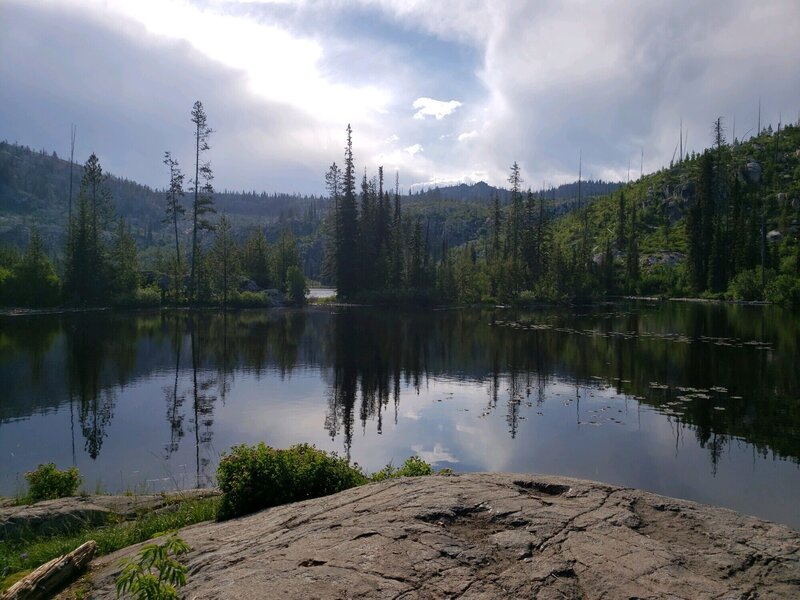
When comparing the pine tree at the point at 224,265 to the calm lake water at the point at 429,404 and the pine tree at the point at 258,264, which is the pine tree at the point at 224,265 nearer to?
the pine tree at the point at 258,264

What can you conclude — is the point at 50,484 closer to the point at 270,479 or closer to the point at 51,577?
the point at 51,577

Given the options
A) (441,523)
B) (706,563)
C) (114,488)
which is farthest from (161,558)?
(114,488)

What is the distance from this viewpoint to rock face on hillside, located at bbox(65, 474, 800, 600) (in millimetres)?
6160

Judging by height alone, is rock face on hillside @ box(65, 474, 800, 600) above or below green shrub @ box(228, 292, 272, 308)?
below

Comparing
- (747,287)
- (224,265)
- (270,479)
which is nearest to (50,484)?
(270,479)

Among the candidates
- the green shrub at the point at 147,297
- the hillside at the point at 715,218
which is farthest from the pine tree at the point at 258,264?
the hillside at the point at 715,218

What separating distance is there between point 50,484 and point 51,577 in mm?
6463

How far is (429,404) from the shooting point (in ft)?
86.9

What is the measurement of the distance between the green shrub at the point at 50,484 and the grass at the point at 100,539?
2.97 metres

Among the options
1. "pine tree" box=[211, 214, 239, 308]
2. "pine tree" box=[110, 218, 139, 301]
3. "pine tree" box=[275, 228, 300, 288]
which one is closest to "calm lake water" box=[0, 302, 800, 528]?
"pine tree" box=[110, 218, 139, 301]

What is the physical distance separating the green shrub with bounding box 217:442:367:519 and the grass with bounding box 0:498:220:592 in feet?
2.85

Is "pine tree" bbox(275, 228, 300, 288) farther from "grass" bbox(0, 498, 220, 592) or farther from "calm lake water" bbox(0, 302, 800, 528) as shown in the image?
"grass" bbox(0, 498, 220, 592)

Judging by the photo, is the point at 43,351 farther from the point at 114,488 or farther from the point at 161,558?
the point at 161,558

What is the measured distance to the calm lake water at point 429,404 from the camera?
17.6 m
